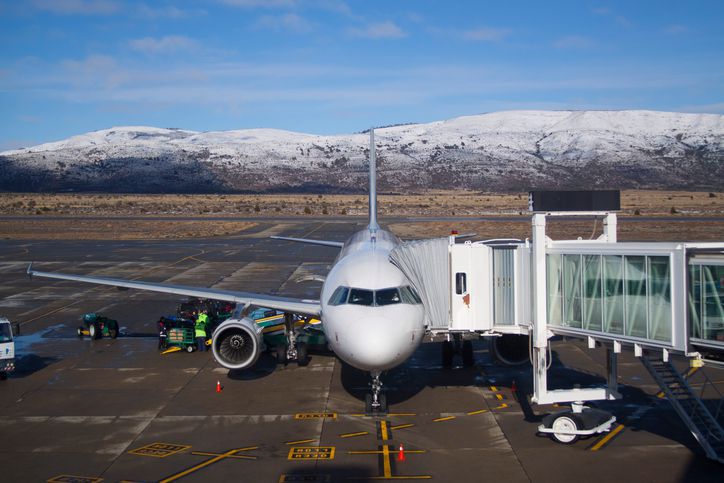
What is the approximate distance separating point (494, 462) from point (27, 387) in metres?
13.8

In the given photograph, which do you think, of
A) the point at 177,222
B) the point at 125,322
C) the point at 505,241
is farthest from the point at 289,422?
the point at 177,222

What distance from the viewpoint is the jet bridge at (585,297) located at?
13.9m

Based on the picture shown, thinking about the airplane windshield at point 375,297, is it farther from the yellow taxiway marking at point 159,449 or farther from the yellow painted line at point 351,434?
the yellow taxiway marking at point 159,449

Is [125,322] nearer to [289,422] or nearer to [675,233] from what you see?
[289,422]

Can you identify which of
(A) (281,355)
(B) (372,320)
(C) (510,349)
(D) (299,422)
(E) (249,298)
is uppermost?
(B) (372,320)

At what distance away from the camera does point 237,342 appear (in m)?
22.4

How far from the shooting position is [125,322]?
3092cm

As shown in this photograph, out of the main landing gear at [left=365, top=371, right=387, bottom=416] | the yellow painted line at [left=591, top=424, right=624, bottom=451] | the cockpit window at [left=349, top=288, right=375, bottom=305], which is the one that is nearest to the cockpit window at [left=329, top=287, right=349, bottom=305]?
the cockpit window at [left=349, top=288, right=375, bottom=305]

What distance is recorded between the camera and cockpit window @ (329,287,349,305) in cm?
1783

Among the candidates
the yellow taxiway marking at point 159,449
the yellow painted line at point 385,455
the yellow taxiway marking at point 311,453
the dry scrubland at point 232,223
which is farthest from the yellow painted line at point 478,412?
the dry scrubland at point 232,223

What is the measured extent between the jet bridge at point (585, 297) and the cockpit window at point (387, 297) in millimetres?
1124

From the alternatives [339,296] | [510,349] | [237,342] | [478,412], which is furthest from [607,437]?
[237,342]

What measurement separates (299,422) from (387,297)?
378 cm

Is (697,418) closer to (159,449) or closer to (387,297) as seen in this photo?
(387,297)
